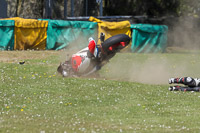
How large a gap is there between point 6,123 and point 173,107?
4.08 metres

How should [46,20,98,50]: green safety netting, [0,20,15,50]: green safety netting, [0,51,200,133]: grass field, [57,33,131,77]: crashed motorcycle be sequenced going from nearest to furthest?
[0,51,200,133]: grass field
[57,33,131,77]: crashed motorcycle
[0,20,15,50]: green safety netting
[46,20,98,50]: green safety netting

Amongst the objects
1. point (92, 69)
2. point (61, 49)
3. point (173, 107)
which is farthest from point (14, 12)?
point (173, 107)

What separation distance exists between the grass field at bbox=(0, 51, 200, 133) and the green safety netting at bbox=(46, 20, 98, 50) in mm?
7000

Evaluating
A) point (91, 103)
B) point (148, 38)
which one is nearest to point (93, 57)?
point (91, 103)

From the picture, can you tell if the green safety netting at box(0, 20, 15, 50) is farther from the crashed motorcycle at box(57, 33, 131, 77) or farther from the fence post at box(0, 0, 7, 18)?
the crashed motorcycle at box(57, 33, 131, 77)

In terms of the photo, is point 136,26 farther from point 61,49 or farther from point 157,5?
point 157,5

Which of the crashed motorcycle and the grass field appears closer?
the grass field

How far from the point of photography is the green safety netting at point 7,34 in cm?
2273

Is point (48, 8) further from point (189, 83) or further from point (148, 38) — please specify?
point (189, 83)

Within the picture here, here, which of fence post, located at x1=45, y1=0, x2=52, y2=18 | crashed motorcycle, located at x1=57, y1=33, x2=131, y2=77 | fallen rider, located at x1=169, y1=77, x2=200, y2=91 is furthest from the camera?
fence post, located at x1=45, y1=0, x2=52, y2=18

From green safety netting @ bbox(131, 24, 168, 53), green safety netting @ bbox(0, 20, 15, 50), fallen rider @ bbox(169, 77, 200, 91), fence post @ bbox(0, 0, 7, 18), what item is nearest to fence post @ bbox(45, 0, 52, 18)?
fence post @ bbox(0, 0, 7, 18)

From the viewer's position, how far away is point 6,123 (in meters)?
8.43

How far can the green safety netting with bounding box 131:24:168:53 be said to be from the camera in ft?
82.7

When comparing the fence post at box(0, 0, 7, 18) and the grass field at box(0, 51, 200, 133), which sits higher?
the fence post at box(0, 0, 7, 18)
